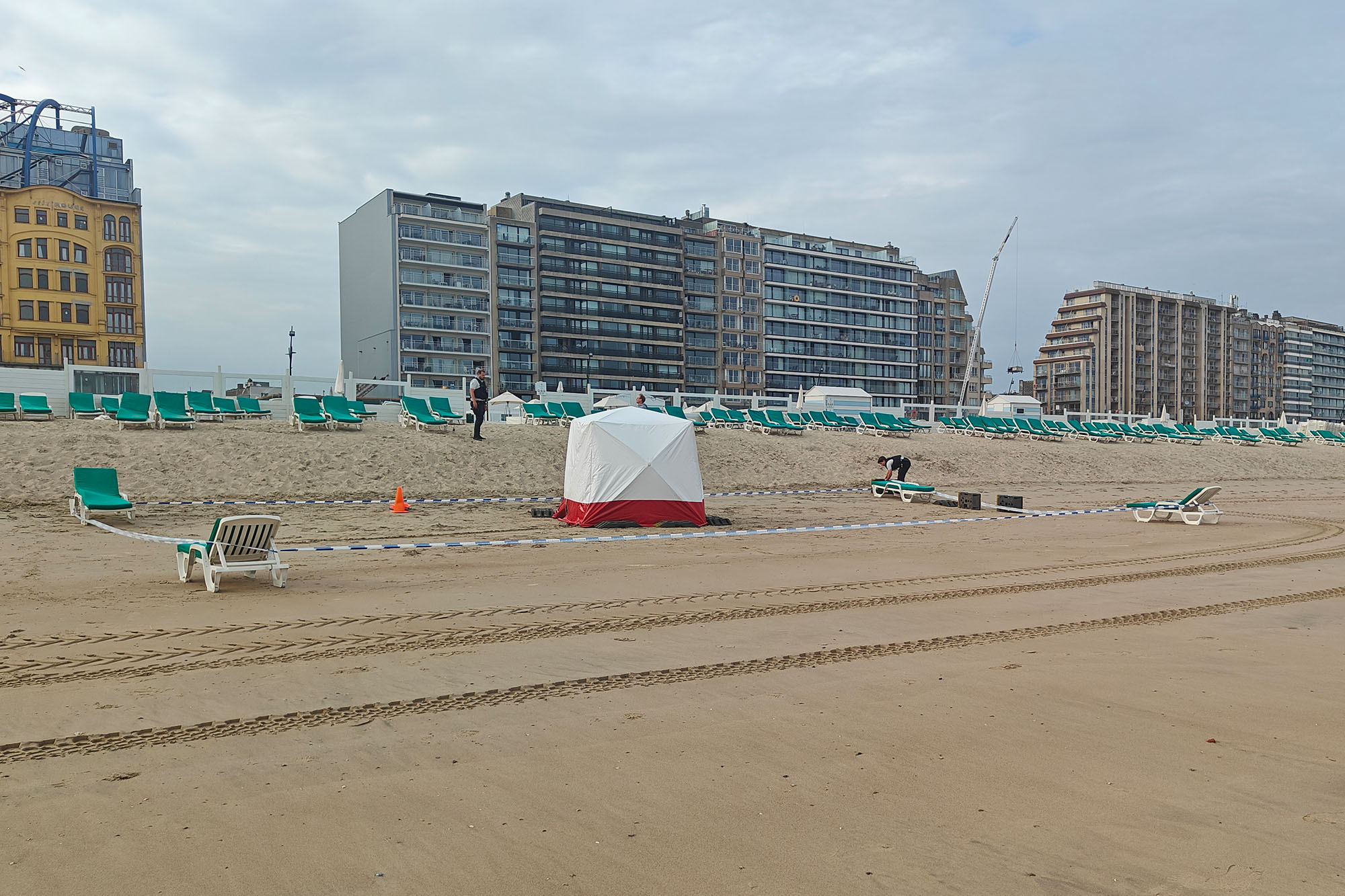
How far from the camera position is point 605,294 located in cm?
8412

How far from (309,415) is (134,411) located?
3.40 m

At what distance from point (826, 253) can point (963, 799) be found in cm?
9972

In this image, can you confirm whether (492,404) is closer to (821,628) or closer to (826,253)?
(821,628)

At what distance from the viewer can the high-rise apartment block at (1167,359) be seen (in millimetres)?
114625

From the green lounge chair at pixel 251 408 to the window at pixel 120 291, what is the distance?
47391 millimetres

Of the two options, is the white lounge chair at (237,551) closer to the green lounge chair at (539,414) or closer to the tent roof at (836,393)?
the green lounge chair at (539,414)

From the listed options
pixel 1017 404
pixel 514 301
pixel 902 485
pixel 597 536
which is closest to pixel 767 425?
pixel 902 485

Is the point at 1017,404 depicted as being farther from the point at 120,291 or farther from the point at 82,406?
the point at 120,291

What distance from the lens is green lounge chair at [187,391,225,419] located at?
68.9ft

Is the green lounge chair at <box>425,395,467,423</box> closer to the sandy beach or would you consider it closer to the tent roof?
Result: the sandy beach

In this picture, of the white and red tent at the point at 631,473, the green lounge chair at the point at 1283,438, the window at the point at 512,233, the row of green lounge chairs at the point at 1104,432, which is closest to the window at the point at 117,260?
the window at the point at 512,233

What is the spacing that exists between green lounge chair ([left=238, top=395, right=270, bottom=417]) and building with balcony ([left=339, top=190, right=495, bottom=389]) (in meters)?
47.7

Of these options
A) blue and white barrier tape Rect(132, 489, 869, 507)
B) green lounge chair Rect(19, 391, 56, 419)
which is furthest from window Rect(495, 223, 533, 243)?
blue and white barrier tape Rect(132, 489, 869, 507)

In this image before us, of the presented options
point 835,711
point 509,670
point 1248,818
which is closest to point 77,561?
point 509,670
